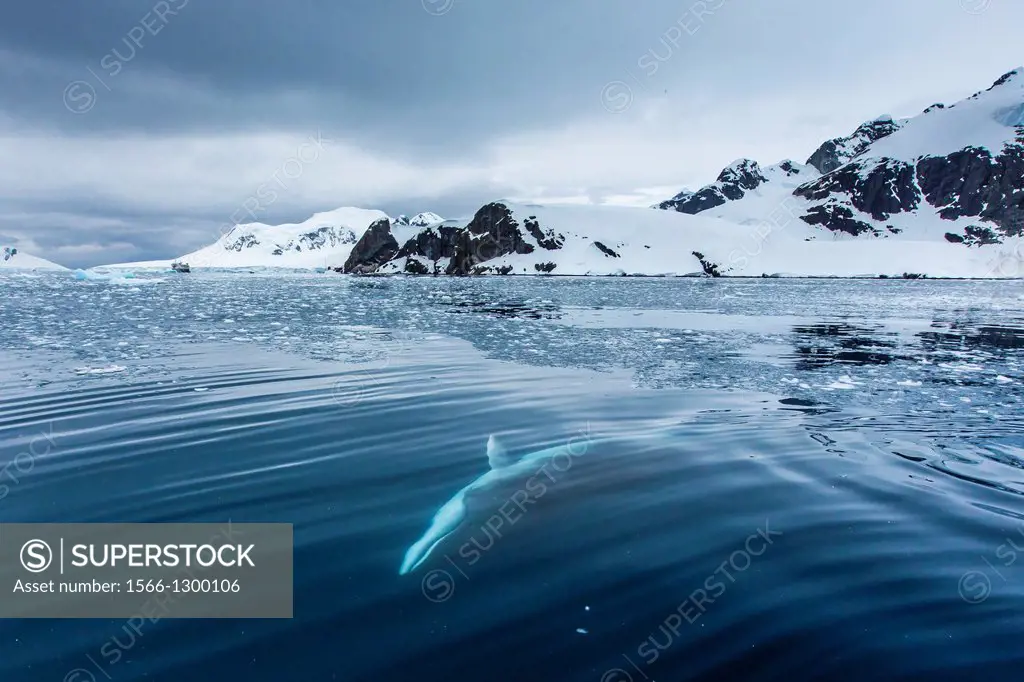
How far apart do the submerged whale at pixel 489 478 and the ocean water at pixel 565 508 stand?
0.14m

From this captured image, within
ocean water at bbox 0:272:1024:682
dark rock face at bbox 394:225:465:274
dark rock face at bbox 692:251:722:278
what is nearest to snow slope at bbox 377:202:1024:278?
dark rock face at bbox 692:251:722:278

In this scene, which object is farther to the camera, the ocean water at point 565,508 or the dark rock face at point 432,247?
the dark rock face at point 432,247

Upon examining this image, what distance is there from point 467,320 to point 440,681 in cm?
2655

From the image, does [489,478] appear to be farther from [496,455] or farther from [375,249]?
[375,249]

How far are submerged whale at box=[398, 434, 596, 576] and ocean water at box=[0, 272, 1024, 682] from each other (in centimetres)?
14

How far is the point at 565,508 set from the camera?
6.70 meters

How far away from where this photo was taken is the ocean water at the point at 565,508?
168 inches

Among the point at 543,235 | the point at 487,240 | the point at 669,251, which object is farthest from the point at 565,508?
the point at 487,240

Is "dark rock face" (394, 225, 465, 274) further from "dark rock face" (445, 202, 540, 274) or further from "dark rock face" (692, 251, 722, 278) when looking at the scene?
"dark rock face" (692, 251, 722, 278)

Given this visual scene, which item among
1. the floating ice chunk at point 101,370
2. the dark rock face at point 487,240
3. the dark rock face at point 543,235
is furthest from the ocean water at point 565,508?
the dark rock face at point 487,240

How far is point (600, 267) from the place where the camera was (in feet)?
480

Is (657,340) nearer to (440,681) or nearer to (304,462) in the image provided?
(304,462)

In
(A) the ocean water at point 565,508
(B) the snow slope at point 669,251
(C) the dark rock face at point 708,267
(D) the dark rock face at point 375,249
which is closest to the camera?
(A) the ocean water at point 565,508

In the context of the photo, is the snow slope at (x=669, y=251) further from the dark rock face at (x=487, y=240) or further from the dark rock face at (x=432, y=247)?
the dark rock face at (x=432, y=247)
